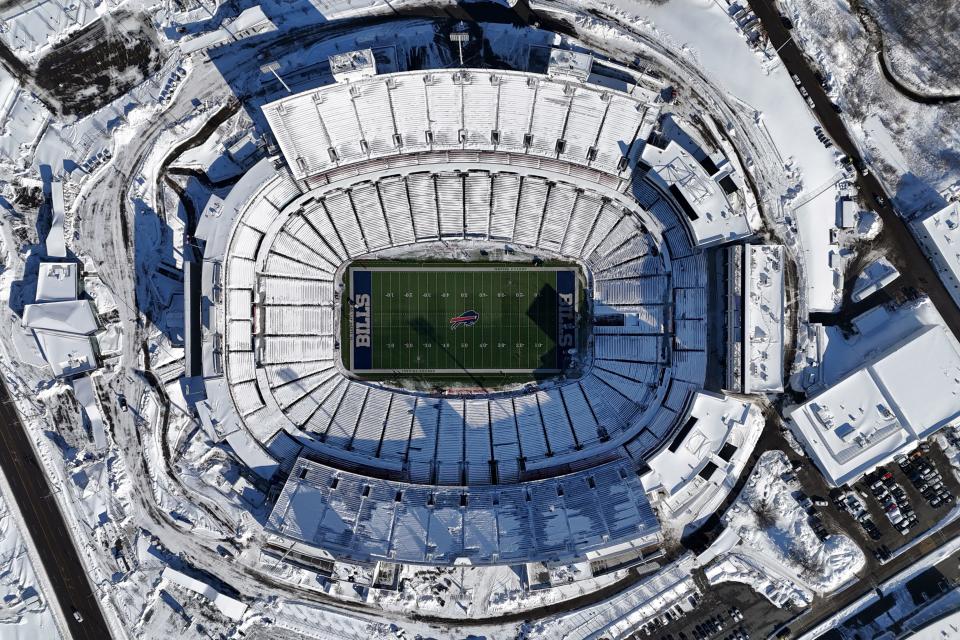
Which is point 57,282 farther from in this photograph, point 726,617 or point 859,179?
point 859,179

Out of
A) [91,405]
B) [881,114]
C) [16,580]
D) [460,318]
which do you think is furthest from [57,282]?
[881,114]

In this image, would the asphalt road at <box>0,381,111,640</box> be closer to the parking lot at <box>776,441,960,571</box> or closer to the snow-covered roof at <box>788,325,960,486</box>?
the parking lot at <box>776,441,960,571</box>

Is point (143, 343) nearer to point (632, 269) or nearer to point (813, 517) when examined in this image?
point (632, 269)

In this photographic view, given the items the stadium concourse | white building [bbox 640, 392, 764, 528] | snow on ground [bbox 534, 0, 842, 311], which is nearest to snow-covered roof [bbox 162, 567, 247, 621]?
the stadium concourse

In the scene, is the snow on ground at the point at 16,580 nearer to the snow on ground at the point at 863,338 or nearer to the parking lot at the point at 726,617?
the parking lot at the point at 726,617

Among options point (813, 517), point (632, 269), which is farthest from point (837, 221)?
point (813, 517)
